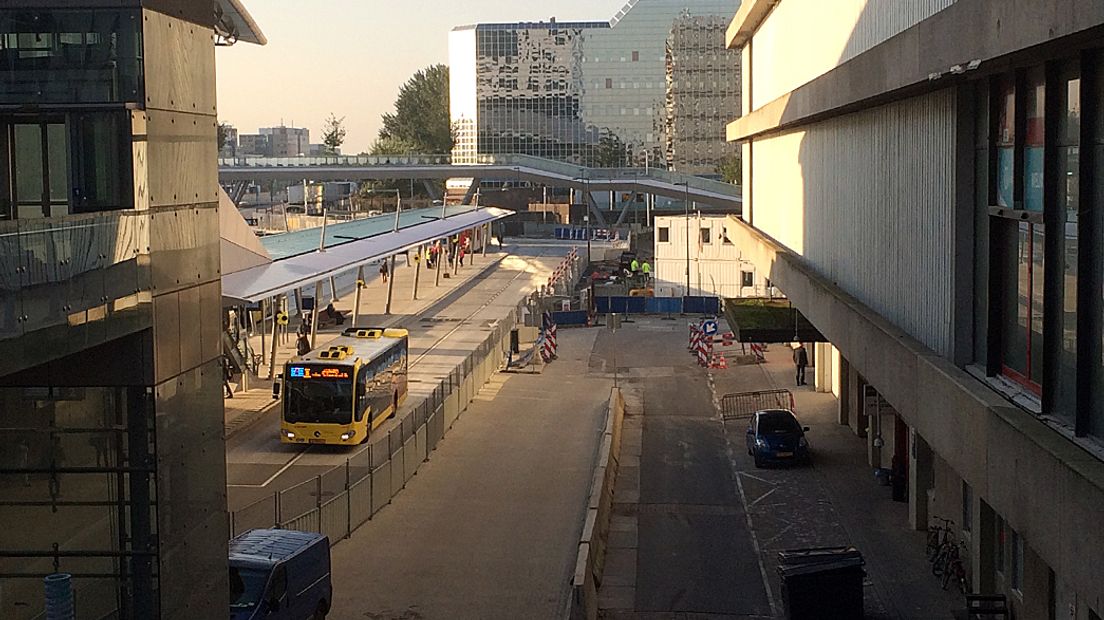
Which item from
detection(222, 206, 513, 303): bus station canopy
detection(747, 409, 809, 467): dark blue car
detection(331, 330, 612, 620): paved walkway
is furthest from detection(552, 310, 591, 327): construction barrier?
detection(747, 409, 809, 467): dark blue car

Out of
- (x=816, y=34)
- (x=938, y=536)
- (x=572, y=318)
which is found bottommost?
(x=938, y=536)

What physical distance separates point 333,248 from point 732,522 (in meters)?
30.4

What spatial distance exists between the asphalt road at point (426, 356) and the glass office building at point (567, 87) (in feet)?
165

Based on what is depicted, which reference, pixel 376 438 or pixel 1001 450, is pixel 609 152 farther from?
pixel 1001 450

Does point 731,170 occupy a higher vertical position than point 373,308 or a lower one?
higher

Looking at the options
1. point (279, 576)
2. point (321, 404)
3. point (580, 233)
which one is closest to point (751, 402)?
point (321, 404)

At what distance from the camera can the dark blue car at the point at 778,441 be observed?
3028 centimetres

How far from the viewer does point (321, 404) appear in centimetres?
3091

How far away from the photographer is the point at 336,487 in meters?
27.0

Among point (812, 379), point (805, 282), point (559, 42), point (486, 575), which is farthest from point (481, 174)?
point (486, 575)

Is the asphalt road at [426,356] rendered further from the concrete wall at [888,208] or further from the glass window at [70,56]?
the glass window at [70,56]

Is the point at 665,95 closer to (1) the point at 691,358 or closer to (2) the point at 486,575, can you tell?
(1) the point at 691,358

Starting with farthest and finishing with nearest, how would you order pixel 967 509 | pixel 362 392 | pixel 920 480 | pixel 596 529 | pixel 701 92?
1. pixel 701 92
2. pixel 362 392
3. pixel 920 480
4. pixel 596 529
5. pixel 967 509

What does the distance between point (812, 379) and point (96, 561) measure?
34.7 meters
